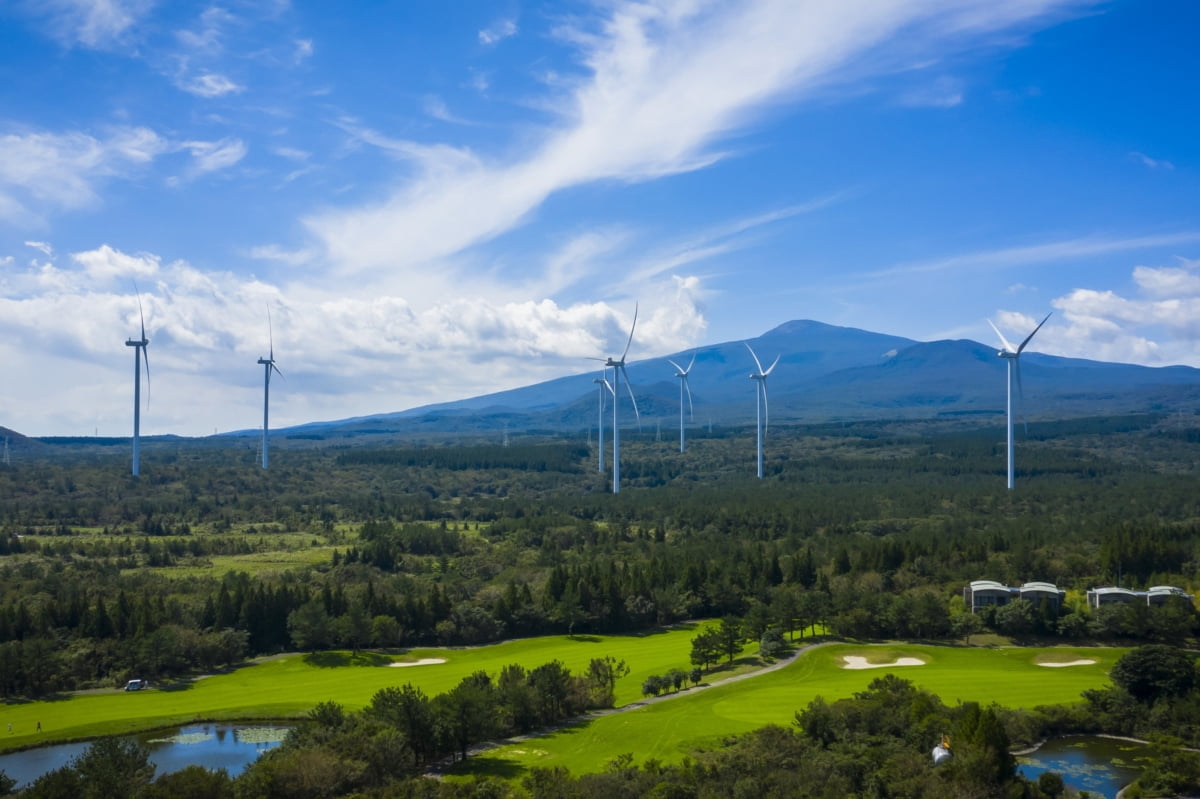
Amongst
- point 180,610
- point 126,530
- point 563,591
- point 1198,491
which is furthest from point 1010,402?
point 126,530

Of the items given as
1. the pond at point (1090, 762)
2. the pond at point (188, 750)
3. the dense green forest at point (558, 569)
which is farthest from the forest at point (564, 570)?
the pond at point (1090, 762)

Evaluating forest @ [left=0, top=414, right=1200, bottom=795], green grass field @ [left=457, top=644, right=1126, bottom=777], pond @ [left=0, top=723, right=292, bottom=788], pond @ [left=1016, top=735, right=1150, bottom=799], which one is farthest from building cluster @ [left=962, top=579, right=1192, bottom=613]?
pond @ [left=0, top=723, right=292, bottom=788]

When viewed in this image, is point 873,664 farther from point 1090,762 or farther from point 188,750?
point 188,750

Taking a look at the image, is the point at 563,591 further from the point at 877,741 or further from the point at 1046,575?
the point at 877,741

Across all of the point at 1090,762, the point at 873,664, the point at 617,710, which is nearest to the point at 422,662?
the point at 617,710

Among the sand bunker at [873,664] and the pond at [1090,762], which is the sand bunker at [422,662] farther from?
the pond at [1090,762]

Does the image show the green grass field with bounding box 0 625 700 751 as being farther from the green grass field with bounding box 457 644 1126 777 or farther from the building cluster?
the building cluster

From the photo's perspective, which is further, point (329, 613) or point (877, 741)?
point (329, 613)
